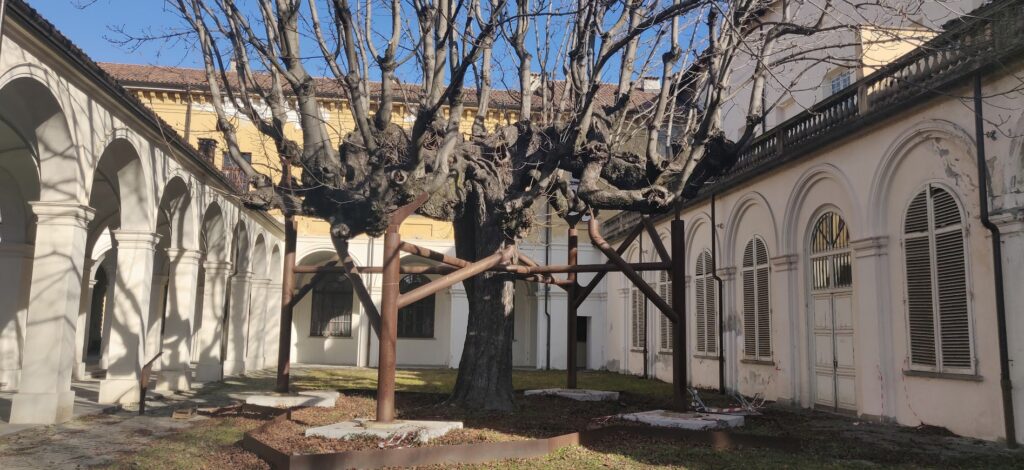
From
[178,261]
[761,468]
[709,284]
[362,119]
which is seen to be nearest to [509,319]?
[362,119]

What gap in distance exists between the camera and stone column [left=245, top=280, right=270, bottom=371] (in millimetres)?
23266

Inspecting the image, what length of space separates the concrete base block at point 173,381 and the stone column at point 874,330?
41.3 ft

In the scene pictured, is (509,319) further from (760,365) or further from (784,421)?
(760,365)

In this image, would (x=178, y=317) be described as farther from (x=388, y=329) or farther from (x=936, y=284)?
(x=936, y=284)

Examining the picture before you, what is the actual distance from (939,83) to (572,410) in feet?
21.9

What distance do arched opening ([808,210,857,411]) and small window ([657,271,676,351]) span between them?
7.50 m

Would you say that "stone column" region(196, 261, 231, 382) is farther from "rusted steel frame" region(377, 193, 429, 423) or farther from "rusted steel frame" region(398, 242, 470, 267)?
"rusted steel frame" region(377, 193, 429, 423)

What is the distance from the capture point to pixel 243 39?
10102 mm

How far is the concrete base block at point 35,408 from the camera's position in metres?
9.83

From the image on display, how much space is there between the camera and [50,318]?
10117 mm

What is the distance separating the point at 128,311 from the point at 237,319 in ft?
26.3

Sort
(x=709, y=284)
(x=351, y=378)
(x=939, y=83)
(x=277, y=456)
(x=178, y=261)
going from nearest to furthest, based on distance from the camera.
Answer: (x=277, y=456) < (x=939, y=83) < (x=178, y=261) < (x=709, y=284) < (x=351, y=378)

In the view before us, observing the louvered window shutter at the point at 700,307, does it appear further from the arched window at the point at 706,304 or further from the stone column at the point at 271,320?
the stone column at the point at 271,320

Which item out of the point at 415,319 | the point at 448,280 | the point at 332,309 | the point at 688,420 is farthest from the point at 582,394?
the point at 332,309
